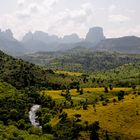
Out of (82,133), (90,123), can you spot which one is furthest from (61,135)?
(90,123)

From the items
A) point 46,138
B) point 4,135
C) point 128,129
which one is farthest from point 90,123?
point 4,135

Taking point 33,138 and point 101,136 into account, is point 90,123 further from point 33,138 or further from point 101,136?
point 33,138

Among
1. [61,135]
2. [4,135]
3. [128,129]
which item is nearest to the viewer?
[4,135]

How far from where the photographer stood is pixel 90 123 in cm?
19412

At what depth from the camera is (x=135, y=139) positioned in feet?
583

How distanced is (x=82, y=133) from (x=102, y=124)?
55.5 feet

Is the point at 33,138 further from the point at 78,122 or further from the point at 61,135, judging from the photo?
the point at 78,122

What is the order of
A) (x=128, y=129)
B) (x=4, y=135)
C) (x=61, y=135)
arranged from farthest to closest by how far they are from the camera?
(x=128, y=129), (x=61, y=135), (x=4, y=135)

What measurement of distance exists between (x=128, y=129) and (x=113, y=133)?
9533mm

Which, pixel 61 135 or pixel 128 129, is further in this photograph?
pixel 128 129

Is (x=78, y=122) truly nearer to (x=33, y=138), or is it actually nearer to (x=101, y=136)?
(x=101, y=136)

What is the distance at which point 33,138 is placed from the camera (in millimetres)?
167875

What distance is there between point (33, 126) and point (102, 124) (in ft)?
109

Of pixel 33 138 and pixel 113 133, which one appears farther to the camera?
pixel 113 133
